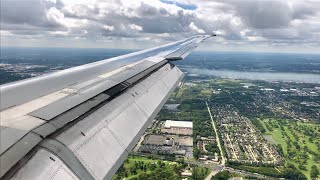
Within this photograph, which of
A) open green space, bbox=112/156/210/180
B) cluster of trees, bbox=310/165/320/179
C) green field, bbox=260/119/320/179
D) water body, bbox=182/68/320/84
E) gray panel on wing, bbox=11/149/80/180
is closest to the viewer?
gray panel on wing, bbox=11/149/80/180

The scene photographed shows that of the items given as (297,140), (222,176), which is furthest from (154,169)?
(297,140)

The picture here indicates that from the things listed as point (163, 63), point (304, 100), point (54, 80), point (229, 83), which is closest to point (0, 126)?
point (54, 80)

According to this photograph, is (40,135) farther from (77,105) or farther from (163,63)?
(163,63)

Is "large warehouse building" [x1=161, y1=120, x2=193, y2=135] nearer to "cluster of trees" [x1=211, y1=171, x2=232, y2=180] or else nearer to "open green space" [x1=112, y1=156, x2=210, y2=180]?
"open green space" [x1=112, y1=156, x2=210, y2=180]

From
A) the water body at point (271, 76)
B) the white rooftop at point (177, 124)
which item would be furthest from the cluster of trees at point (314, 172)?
the water body at point (271, 76)

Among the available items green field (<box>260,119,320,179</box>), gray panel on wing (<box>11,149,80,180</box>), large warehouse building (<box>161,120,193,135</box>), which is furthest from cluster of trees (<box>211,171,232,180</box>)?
gray panel on wing (<box>11,149,80,180</box>)

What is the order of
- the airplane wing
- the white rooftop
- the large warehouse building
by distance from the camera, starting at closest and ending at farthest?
the airplane wing
the large warehouse building
the white rooftop

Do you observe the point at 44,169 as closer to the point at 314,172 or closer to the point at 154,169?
the point at 154,169

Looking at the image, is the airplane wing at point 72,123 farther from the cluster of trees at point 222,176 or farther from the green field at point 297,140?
the green field at point 297,140
